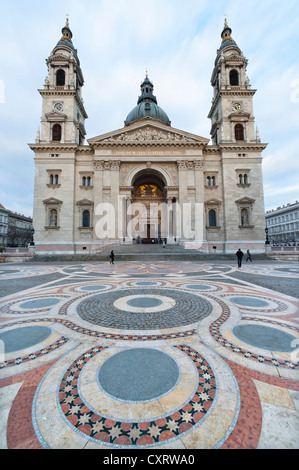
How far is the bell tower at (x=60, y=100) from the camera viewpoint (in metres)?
30.1

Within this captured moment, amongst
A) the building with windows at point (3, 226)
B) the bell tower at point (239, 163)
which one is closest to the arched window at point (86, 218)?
the bell tower at point (239, 163)

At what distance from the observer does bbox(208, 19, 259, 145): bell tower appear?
30.6 metres

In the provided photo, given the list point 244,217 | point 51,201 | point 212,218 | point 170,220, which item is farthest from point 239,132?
point 51,201

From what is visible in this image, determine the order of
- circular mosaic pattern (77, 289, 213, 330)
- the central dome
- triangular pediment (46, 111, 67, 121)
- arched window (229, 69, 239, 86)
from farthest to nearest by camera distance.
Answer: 1. the central dome
2. arched window (229, 69, 239, 86)
3. triangular pediment (46, 111, 67, 121)
4. circular mosaic pattern (77, 289, 213, 330)

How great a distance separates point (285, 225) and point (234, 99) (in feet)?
175

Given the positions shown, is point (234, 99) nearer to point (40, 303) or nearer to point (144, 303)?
point (144, 303)

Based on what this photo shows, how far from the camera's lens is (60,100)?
30.8m

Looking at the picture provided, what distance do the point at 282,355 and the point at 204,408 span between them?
169 centimetres

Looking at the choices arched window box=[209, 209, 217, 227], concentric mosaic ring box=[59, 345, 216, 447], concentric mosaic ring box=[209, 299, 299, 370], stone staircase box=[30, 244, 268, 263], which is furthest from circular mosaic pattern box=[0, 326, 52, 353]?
arched window box=[209, 209, 217, 227]

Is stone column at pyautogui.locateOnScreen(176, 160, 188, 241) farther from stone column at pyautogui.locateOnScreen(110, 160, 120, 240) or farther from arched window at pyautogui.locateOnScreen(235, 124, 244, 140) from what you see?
arched window at pyautogui.locateOnScreen(235, 124, 244, 140)

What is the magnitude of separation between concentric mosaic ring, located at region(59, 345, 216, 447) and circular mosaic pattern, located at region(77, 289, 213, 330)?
1.76 meters
